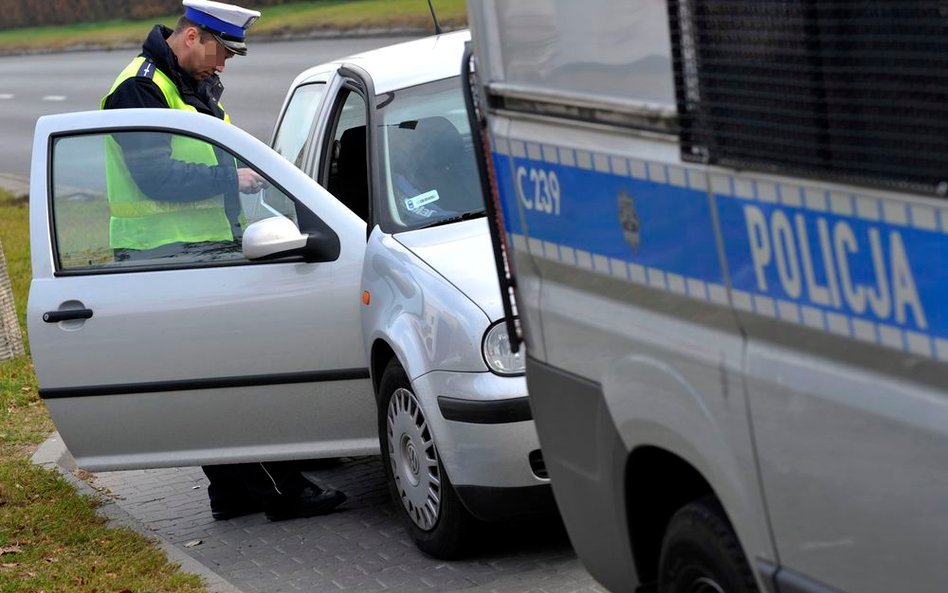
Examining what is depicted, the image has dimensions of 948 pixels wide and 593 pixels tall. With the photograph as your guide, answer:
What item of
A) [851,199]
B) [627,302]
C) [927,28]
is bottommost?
[627,302]

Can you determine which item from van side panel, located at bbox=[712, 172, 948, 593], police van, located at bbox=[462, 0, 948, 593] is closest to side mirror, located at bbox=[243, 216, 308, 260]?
police van, located at bbox=[462, 0, 948, 593]

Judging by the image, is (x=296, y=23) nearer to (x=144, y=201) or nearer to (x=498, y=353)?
(x=144, y=201)

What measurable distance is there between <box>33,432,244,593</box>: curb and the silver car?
0.38 m

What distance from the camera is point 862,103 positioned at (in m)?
2.71

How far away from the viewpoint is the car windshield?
6148mm

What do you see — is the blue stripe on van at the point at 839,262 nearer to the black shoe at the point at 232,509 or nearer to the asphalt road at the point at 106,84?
→ the black shoe at the point at 232,509

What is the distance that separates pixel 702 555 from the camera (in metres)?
3.48

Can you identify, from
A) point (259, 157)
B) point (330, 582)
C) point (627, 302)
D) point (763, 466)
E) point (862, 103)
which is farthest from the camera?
point (259, 157)

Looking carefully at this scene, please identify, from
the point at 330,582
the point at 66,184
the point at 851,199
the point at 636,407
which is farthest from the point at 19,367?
the point at 851,199

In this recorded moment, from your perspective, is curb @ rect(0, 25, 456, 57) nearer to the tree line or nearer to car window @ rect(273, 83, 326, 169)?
the tree line

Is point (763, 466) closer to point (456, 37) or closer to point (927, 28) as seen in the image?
point (927, 28)

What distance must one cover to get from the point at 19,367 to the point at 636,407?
282 inches

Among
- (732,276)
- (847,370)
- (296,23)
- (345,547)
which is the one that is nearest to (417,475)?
(345,547)

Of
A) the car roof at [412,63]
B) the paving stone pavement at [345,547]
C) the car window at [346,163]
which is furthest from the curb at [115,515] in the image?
the car roof at [412,63]
